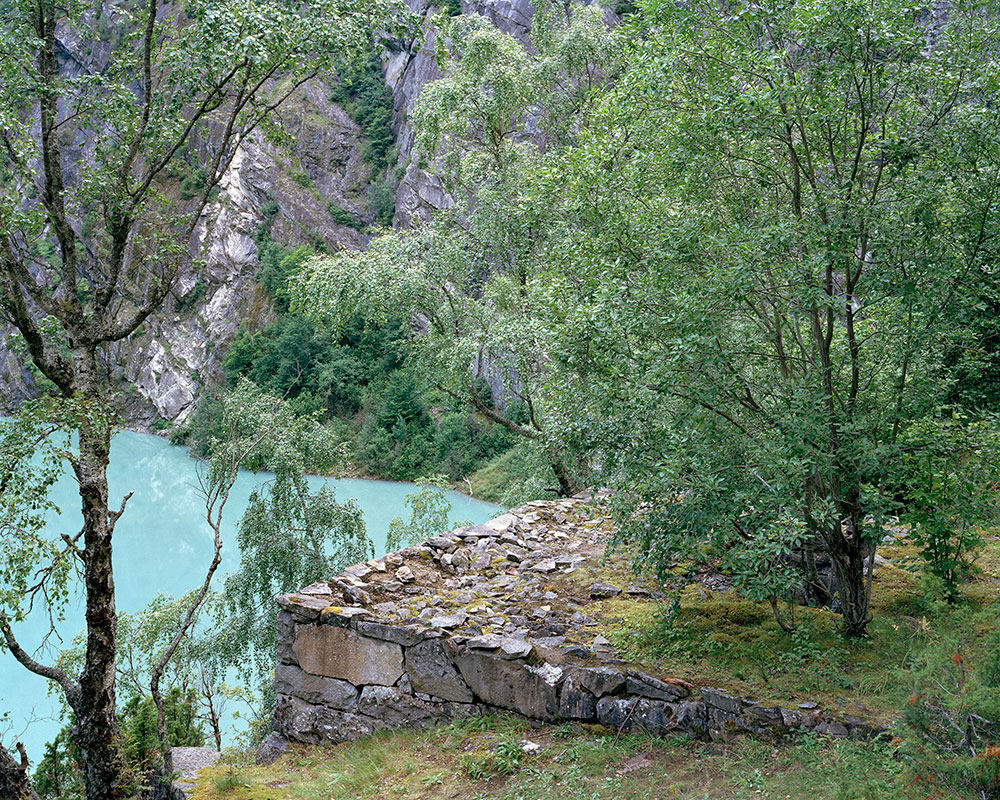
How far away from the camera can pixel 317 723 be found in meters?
5.45

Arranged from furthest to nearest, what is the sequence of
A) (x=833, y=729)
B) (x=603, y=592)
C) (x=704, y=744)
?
(x=603, y=592) < (x=704, y=744) < (x=833, y=729)

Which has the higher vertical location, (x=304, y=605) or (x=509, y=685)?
(x=304, y=605)

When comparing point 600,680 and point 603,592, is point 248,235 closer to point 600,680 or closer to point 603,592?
point 603,592

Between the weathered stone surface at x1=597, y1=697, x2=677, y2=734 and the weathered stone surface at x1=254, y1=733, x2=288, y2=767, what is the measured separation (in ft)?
8.10

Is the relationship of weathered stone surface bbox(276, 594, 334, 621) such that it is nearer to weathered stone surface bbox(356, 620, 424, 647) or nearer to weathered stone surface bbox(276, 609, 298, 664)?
weathered stone surface bbox(276, 609, 298, 664)

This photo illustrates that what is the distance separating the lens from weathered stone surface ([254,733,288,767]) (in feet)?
17.9

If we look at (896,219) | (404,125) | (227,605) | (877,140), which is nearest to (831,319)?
(896,219)

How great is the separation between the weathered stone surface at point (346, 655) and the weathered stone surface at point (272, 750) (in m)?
0.60

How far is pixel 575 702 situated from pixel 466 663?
30.6 inches

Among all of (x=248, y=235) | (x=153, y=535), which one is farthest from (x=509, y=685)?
(x=248, y=235)

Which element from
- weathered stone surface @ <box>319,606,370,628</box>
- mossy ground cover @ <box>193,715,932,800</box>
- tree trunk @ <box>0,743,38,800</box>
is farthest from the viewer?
tree trunk @ <box>0,743,38,800</box>

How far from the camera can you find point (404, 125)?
39.3 meters

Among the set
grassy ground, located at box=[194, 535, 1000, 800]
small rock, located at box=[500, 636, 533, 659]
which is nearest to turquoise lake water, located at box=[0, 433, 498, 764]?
grassy ground, located at box=[194, 535, 1000, 800]

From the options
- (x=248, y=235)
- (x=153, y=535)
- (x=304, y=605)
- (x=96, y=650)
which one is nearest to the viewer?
(x=304, y=605)
